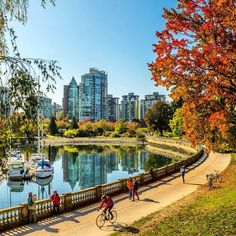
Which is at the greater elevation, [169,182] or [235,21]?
[235,21]

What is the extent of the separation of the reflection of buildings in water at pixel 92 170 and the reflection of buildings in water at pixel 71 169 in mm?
740

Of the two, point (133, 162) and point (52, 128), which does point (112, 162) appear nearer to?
point (133, 162)

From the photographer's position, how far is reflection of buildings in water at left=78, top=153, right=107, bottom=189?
47.4 meters

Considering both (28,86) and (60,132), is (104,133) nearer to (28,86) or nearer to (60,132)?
(60,132)

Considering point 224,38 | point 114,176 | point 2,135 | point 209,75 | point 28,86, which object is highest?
point 224,38

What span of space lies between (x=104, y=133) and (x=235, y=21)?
416 ft

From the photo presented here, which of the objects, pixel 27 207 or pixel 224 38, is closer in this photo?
pixel 224 38

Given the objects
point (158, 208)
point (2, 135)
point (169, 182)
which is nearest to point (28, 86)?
point (2, 135)

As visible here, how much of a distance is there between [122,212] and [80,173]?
3650cm

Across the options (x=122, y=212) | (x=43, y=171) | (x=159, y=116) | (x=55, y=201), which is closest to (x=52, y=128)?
(x=159, y=116)

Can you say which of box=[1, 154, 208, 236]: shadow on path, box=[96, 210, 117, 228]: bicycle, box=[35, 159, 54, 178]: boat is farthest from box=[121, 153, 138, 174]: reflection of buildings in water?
box=[96, 210, 117, 228]: bicycle

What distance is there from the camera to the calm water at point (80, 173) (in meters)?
39.1

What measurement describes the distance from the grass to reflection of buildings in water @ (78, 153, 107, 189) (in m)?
26.4

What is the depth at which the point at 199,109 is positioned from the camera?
17.0 m
